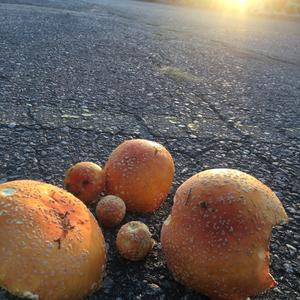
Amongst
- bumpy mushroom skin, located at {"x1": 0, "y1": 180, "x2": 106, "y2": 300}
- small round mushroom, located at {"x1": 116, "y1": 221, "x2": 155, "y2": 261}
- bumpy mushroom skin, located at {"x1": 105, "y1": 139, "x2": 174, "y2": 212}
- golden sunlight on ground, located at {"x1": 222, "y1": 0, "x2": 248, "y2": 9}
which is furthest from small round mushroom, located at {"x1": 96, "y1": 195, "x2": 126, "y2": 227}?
golden sunlight on ground, located at {"x1": 222, "y1": 0, "x2": 248, "y2": 9}

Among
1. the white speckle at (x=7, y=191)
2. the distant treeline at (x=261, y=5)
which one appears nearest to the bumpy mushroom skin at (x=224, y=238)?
the white speckle at (x=7, y=191)

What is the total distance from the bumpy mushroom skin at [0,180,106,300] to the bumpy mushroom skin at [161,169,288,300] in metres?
0.37

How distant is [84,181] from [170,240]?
64 centimetres

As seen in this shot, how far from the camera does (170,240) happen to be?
1.85 m

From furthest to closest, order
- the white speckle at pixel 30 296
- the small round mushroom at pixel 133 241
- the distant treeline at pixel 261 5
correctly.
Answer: the distant treeline at pixel 261 5, the small round mushroom at pixel 133 241, the white speckle at pixel 30 296

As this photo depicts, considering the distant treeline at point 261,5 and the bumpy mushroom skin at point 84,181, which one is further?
the distant treeline at point 261,5

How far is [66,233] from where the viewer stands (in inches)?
66.4

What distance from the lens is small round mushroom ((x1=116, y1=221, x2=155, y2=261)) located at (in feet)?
6.53

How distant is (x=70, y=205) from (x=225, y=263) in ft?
2.33

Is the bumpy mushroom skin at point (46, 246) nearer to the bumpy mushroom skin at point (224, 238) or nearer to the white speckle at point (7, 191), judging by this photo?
the white speckle at point (7, 191)

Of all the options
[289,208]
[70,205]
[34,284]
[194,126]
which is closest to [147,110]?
[194,126]

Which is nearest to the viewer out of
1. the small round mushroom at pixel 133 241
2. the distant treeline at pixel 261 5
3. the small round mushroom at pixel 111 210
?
the small round mushroom at pixel 133 241

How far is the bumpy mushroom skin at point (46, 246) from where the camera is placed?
5.17 feet

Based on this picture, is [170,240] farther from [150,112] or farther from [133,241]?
[150,112]
